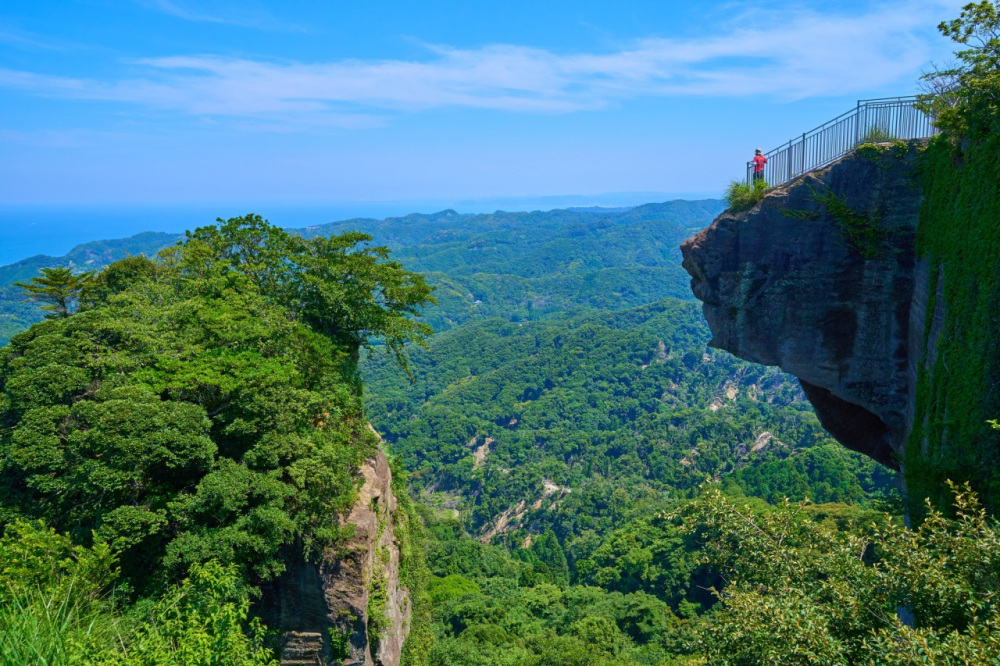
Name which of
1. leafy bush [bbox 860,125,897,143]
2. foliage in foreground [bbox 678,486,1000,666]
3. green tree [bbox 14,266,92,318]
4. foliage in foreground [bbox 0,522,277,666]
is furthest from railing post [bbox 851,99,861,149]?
green tree [bbox 14,266,92,318]

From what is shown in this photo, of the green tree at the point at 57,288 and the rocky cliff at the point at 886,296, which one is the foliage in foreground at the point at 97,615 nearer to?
the green tree at the point at 57,288

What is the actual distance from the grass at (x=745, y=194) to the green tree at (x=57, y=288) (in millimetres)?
22926

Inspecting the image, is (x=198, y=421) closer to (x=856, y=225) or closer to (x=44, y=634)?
(x=44, y=634)

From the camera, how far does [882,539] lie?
8.71 meters

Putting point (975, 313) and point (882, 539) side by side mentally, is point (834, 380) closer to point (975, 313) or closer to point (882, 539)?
point (975, 313)

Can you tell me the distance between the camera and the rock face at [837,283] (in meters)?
17.0

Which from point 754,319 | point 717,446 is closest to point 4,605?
point 754,319

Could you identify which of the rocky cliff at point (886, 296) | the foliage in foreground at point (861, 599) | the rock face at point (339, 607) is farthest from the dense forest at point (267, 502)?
the rocky cliff at point (886, 296)

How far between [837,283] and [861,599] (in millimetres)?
12438

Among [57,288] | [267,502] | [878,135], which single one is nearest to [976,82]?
[878,135]

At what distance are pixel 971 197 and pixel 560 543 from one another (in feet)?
226

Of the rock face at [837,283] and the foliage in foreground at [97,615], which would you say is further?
the rock face at [837,283]

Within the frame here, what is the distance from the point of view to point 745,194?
1930cm

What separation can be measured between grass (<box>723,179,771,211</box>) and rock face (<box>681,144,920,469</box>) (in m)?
0.31
